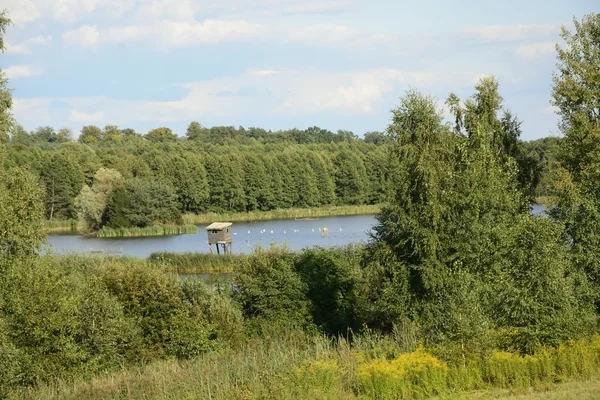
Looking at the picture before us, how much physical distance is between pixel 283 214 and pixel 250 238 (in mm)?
A: 27542

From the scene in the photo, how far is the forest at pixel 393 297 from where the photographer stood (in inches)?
568

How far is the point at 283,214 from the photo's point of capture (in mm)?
96438

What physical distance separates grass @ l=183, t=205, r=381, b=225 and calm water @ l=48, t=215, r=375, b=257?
5530mm

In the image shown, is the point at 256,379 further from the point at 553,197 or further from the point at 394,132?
the point at 553,197

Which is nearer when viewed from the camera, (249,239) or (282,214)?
(249,239)

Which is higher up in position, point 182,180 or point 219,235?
point 182,180

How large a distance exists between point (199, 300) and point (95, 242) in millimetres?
45436

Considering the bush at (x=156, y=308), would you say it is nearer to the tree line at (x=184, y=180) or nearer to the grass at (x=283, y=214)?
Answer: the tree line at (x=184, y=180)

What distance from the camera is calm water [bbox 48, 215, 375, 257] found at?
6025cm

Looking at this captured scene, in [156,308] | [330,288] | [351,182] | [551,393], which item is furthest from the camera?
[351,182]

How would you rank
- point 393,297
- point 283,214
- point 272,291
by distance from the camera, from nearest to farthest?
point 393,297, point 272,291, point 283,214

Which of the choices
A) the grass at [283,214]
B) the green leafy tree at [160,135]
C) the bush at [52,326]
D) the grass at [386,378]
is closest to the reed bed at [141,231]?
the grass at [283,214]

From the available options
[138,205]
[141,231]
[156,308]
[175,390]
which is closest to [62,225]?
[138,205]

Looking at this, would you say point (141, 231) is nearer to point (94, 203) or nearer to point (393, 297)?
point (94, 203)
